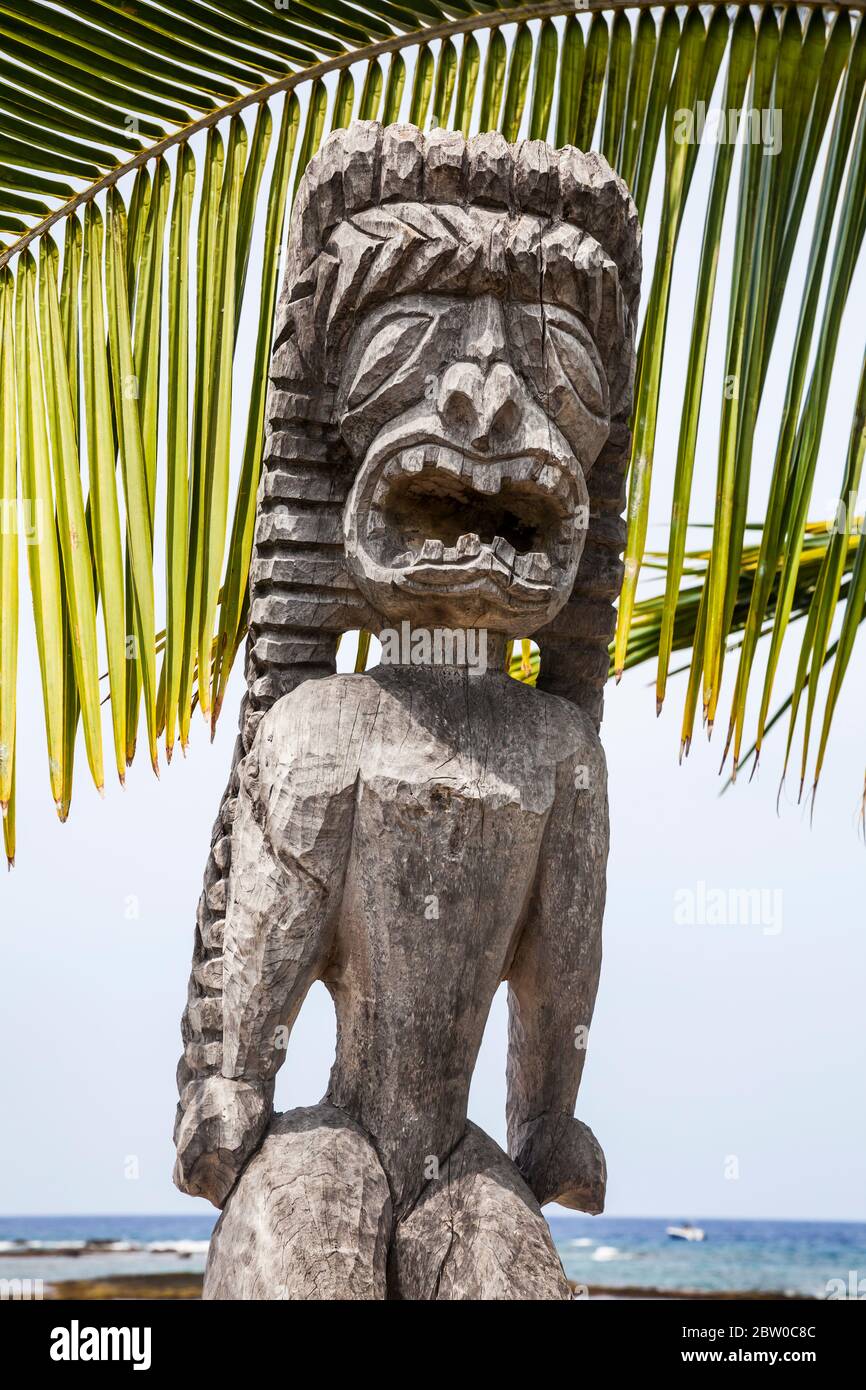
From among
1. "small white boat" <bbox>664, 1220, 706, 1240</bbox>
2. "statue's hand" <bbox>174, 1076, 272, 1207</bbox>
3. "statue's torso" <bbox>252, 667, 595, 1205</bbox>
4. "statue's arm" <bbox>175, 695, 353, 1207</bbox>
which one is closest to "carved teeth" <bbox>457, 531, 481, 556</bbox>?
"statue's torso" <bbox>252, 667, 595, 1205</bbox>

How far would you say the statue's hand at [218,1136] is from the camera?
3.27 metres

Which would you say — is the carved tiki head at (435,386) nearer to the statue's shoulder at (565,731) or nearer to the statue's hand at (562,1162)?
the statue's shoulder at (565,731)

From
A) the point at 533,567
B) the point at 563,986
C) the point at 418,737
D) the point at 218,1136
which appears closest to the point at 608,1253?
the point at 563,986

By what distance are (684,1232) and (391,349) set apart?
137 ft

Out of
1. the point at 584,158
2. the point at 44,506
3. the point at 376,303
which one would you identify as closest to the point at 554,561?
the point at 376,303

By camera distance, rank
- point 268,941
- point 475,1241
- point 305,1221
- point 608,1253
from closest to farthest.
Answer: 1. point 305,1221
2. point 475,1241
3. point 268,941
4. point 608,1253

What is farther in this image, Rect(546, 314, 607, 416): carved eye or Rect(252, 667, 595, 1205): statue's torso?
Rect(546, 314, 607, 416): carved eye

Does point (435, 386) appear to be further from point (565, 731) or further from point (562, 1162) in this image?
point (562, 1162)

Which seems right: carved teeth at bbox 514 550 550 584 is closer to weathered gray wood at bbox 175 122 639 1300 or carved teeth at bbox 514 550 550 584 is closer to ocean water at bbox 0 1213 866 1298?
weathered gray wood at bbox 175 122 639 1300

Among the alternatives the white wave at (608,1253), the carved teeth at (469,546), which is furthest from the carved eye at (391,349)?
the white wave at (608,1253)

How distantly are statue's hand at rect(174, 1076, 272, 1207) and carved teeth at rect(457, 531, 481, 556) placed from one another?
4.41 ft

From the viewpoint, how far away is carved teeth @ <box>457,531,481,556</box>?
11.1 ft

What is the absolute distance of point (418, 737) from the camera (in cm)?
347

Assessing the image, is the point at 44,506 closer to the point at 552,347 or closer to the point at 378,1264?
the point at 552,347
